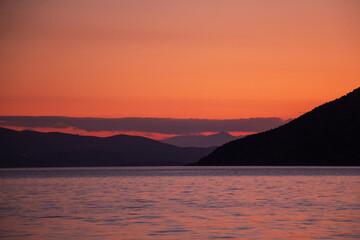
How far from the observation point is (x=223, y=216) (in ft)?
138

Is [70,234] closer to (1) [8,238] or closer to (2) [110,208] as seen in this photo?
(1) [8,238]

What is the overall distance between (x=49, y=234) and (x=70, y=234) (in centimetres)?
112

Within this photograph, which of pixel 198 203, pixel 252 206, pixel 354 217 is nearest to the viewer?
pixel 354 217

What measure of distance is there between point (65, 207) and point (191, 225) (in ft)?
56.8

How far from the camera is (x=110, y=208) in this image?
5000 cm

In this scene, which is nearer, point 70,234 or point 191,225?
point 70,234

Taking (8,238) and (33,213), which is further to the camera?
(33,213)

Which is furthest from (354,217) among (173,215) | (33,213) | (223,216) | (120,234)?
(33,213)

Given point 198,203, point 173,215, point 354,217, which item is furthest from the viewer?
point 198,203

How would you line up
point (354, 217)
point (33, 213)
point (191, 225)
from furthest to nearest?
point (33, 213)
point (354, 217)
point (191, 225)

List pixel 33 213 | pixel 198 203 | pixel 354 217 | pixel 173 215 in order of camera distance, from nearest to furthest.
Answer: pixel 354 217, pixel 173 215, pixel 33 213, pixel 198 203

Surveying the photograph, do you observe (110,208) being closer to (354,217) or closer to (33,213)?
(33,213)

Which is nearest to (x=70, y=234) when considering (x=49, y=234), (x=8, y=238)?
(x=49, y=234)

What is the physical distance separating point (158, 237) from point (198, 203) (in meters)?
22.5
